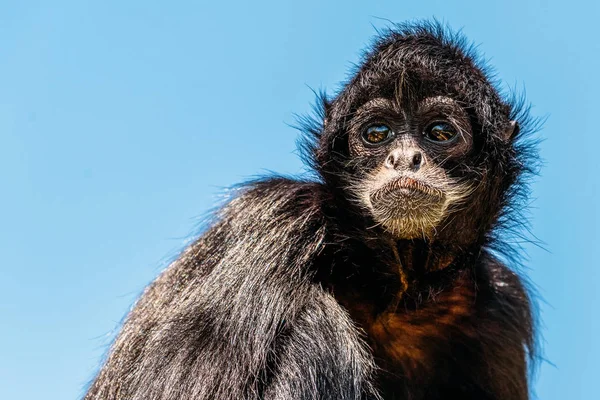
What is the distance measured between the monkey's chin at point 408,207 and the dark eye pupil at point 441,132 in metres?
0.93

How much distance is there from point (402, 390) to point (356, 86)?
13.6 feet

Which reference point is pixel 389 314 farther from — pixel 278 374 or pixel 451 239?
pixel 278 374

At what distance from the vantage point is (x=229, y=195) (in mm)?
15969

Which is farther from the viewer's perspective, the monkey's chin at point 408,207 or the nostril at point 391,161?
the nostril at point 391,161

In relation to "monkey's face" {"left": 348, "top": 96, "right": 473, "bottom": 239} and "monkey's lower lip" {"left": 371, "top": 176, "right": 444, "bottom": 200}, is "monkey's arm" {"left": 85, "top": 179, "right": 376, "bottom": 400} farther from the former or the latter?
"monkey's lower lip" {"left": 371, "top": 176, "right": 444, "bottom": 200}

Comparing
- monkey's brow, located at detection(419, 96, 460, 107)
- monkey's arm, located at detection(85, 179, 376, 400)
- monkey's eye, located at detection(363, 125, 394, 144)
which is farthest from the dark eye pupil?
monkey's arm, located at detection(85, 179, 376, 400)

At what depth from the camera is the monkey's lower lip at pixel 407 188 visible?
46.3ft

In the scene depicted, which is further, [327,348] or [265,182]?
[265,182]

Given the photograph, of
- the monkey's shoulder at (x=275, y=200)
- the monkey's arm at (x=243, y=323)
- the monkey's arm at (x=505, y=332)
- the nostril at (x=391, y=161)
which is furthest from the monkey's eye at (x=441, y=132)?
the monkey's arm at (x=505, y=332)

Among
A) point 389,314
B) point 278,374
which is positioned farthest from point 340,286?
point 278,374

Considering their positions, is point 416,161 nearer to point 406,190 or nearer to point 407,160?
point 407,160

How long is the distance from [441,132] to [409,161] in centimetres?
78

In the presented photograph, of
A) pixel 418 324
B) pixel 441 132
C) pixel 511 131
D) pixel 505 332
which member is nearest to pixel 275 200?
pixel 441 132

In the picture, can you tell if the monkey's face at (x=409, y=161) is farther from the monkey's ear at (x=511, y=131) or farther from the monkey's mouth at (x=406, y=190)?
the monkey's ear at (x=511, y=131)
